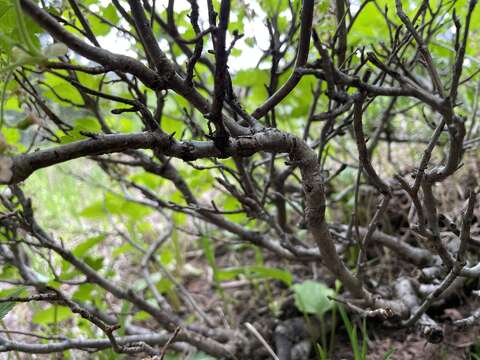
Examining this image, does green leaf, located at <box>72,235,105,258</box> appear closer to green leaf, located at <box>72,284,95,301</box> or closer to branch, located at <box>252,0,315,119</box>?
green leaf, located at <box>72,284,95,301</box>

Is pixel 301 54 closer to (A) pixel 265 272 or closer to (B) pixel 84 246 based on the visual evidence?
(A) pixel 265 272

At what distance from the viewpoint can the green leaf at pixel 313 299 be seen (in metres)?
1.32

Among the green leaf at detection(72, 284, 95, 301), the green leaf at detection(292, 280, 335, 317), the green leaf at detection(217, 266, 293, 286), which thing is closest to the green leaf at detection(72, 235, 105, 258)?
the green leaf at detection(72, 284, 95, 301)

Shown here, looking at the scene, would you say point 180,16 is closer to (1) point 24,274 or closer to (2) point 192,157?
(2) point 192,157

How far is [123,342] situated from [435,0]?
5.07 feet

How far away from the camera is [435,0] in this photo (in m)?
1.52

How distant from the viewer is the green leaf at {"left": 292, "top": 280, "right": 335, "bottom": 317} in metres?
1.32

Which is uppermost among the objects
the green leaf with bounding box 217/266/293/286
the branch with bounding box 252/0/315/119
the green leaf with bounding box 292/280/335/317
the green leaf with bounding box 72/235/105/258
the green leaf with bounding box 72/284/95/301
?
the branch with bounding box 252/0/315/119

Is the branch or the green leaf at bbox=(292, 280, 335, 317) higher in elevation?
the branch

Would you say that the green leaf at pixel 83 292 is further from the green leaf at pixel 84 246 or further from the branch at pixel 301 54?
the branch at pixel 301 54

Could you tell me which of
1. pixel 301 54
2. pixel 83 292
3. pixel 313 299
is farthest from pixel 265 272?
pixel 301 54

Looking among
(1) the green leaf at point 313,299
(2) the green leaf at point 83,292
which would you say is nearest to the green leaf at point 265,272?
(1) the green leaf at point 313,299

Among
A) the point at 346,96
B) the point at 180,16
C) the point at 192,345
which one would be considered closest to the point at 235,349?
the point at 192,345

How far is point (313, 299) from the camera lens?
4.42 feet
